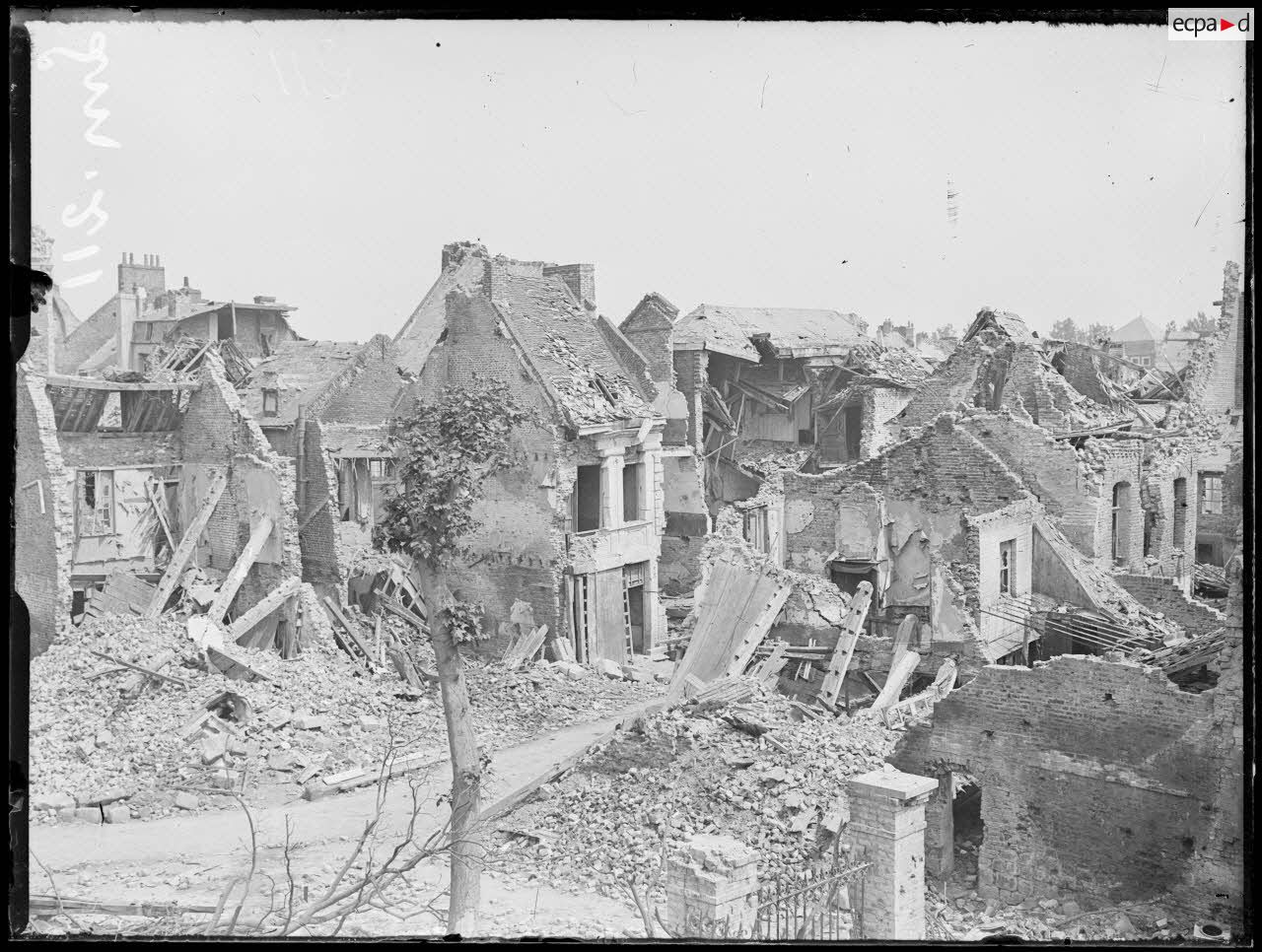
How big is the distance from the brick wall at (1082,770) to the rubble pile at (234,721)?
251 inches

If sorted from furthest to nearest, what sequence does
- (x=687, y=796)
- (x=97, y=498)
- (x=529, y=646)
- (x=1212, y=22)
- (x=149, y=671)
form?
1. (x=97, y=498)
2. (x=529, y=646)
3. (x=149, y=671)
4. (x=687, y=796)
5. (x=1212, y=22)

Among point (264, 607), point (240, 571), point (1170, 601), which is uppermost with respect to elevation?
point (240, 571)

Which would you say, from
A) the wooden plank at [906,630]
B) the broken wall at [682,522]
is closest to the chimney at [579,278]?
the broken wall at [682,522]

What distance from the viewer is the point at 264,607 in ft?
60.7

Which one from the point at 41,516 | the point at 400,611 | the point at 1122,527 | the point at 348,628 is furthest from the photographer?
the point at 400,611

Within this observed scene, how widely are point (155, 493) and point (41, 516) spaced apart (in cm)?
258

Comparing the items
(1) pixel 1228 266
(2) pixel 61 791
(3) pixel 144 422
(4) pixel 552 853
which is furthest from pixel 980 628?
(3) pixel 144 422

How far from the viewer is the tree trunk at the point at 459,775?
977 cm

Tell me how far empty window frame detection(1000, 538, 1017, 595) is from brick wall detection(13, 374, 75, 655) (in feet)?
49.0

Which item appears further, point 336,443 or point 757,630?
point 336,443

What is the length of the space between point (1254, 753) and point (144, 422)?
18.4 meters

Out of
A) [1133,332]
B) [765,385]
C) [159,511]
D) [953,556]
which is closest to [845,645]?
[953,556]

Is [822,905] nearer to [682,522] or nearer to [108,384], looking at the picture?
[108,384]

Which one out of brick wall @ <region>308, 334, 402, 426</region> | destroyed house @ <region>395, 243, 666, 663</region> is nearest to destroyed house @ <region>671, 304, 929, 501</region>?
brick wall @ <region>308, 334, 402, 426</region>
